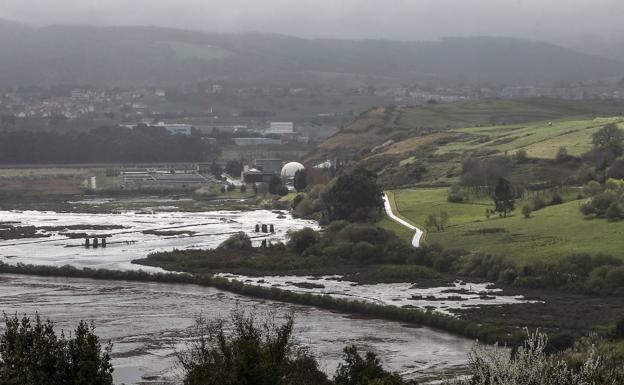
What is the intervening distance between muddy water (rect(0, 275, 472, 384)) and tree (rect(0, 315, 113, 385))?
12467 mm

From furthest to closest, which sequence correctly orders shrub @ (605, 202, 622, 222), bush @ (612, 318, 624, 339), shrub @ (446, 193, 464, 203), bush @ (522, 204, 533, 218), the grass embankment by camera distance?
shrub @ (446, 193, 464, 203) < bush @ (522, 204, 533, 218) < shrub @ (605, 202, 622, 222) < the grass embankment < bush @ (612, 318, 624, 339)

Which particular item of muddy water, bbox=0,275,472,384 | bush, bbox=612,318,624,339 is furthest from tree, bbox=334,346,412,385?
bush, bbox=612,318,624,339

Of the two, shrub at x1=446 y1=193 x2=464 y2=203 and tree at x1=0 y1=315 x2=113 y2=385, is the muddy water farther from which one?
shrub at x1=446 y1=193 x2=464 y2=203

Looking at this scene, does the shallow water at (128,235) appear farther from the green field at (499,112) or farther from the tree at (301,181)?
the green field at (499,112)

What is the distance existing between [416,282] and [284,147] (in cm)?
12717

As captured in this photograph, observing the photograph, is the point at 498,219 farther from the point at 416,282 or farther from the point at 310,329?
the point at 310,329

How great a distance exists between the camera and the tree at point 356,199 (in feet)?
272

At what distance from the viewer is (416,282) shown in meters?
61.8

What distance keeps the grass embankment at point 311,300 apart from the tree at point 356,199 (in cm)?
2181

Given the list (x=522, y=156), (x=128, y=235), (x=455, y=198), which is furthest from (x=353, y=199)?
(x=522, y=156)

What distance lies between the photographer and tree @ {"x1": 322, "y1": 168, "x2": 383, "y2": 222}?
272ft

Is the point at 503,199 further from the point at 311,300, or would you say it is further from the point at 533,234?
the point at 311,300

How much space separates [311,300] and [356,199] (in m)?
29.2

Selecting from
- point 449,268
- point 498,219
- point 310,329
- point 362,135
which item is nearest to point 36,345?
point 310,329
